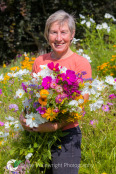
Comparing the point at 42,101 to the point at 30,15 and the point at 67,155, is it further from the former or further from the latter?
the point at 30,15

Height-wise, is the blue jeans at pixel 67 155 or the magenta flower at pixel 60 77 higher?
the magenta flower at pixel 60 77

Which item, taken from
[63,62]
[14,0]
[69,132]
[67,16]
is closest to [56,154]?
[69,132]

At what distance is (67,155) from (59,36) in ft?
2.79

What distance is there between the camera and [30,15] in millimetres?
5633

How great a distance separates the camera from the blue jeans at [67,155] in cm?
141

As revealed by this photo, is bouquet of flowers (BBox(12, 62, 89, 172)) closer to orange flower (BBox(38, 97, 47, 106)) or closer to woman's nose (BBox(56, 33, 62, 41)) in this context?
orange flower (BBox(38, 97, 47, 106))

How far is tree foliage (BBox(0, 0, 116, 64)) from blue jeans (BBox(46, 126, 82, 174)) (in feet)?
13.4

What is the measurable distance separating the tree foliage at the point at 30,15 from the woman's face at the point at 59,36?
381 cm

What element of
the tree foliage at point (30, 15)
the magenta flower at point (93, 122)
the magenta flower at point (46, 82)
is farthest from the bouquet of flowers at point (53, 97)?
the tree foliage at point (30, 15)

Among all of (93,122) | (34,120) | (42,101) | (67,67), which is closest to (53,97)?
(42,101)

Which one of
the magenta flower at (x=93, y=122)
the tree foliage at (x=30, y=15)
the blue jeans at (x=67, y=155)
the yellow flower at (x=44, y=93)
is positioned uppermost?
the tree foliage at (x=30, y=15)

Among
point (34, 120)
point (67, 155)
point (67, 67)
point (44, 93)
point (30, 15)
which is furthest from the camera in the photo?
point (30, 15)

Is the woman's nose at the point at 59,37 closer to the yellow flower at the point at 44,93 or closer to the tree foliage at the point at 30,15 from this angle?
the yellow flower at the point at 44,93

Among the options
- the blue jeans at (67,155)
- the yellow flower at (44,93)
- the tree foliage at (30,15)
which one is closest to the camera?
the yellow flower at (44,93)
